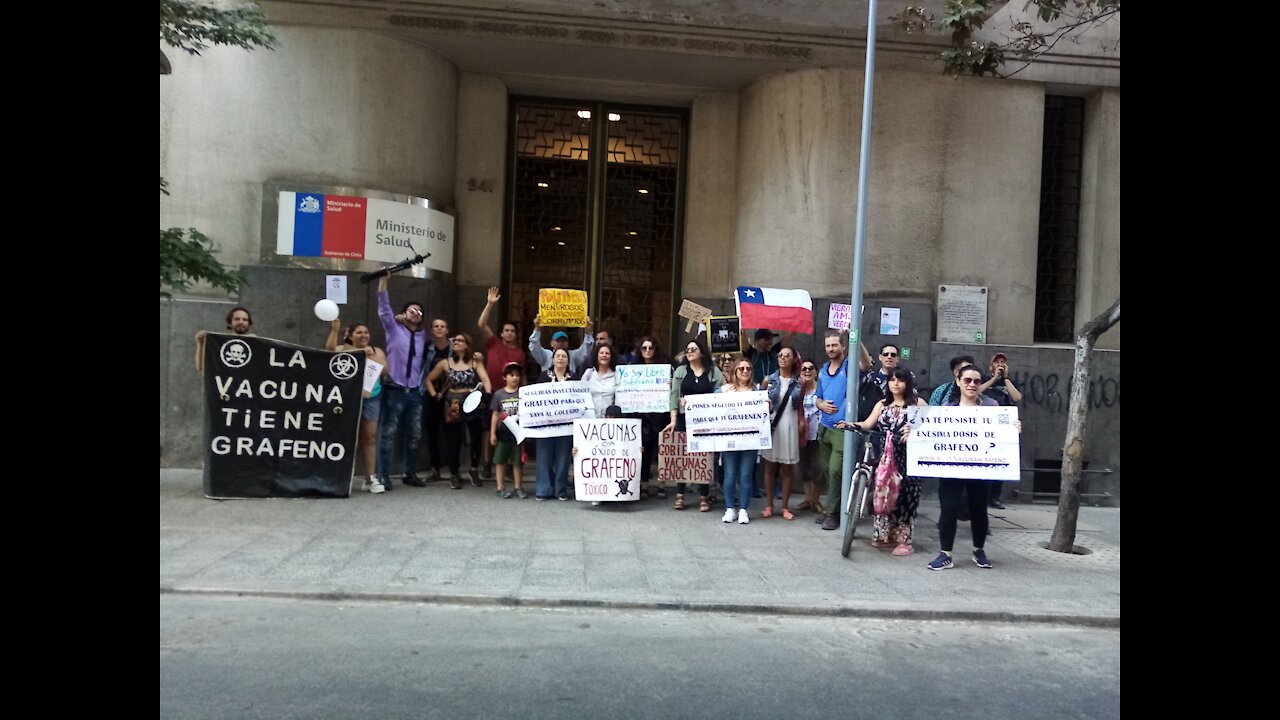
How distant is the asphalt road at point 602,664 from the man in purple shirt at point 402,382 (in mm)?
4352

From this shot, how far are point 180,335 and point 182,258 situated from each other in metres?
2.77

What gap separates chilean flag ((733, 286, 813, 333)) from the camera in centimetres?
1106

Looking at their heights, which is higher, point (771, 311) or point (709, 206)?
point (709, 206)

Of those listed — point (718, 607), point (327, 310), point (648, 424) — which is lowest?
Result: point (718, 607)

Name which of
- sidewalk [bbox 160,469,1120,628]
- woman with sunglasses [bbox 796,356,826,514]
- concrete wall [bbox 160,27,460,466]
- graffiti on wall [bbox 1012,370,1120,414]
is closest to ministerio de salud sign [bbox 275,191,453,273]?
concrete wall [bbox 160,27,460,466]

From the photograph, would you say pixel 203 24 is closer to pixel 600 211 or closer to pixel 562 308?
pixel 562 308

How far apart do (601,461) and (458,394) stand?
84.6 inches

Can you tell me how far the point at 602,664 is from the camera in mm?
5344

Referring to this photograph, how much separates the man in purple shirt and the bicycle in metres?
5.41

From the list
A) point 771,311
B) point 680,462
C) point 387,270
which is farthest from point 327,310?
point 771,311

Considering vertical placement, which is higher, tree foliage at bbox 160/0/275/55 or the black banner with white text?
tree foliage at bbox 160/0/275/55

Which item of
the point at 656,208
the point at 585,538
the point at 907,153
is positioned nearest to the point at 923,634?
the point at 585,538

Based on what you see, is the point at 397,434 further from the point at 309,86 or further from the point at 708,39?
the point at 708,39

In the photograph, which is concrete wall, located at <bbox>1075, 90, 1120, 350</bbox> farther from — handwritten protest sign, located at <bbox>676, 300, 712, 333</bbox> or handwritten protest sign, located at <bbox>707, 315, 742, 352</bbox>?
handwritten protest sign, located at <bbox>676, 300, 712, 333</bbox>
